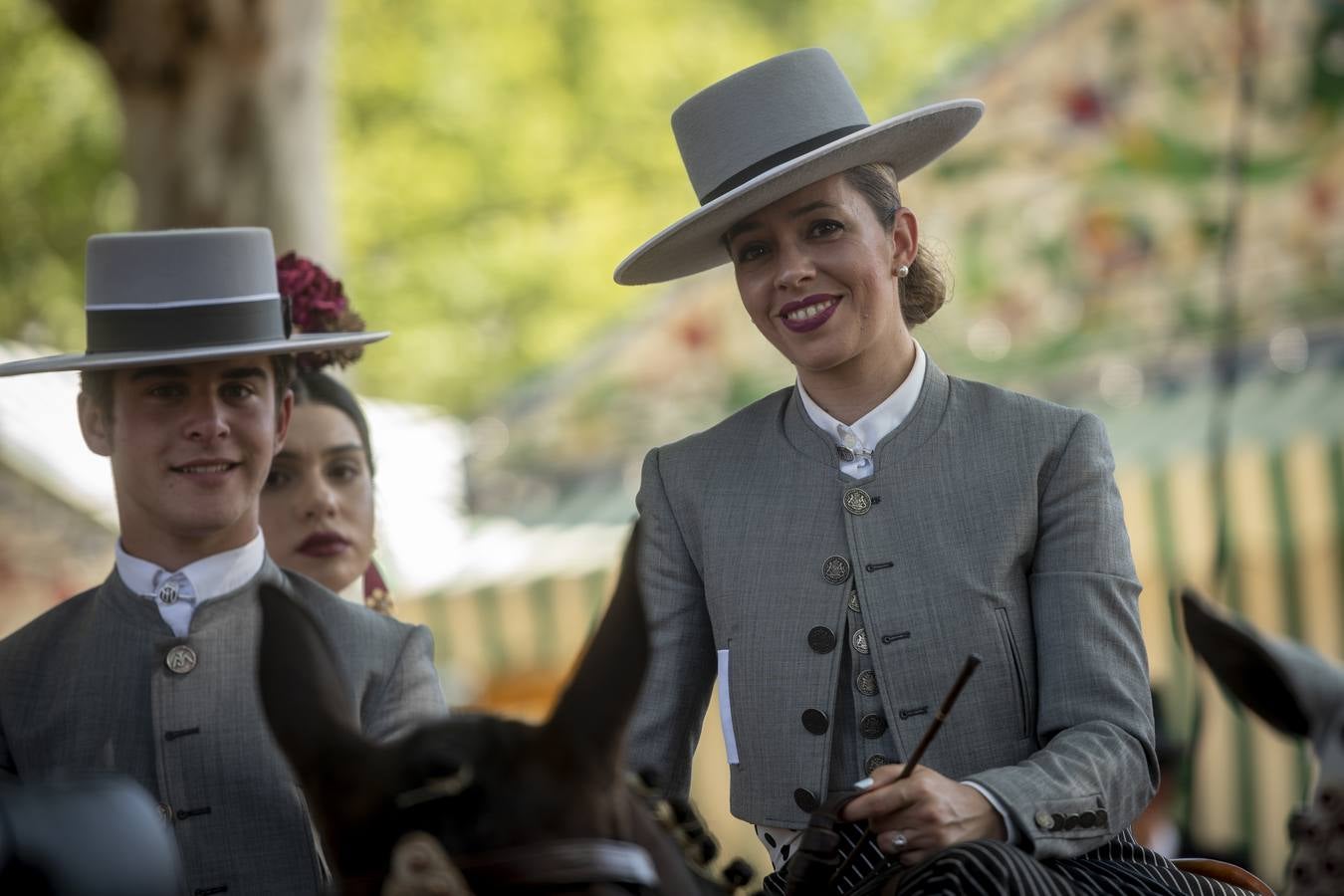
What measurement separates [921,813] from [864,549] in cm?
61

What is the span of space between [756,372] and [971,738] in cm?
725

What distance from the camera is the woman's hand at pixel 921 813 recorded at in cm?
271

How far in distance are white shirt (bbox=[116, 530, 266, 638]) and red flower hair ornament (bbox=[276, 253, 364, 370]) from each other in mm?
963

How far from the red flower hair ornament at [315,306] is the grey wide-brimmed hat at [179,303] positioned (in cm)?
68

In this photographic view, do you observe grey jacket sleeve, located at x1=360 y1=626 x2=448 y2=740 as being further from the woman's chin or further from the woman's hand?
the woman's chin

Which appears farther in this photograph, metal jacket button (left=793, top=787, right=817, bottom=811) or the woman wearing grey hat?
metal jacket button (left=793, top=787, right=817, bottom=811)

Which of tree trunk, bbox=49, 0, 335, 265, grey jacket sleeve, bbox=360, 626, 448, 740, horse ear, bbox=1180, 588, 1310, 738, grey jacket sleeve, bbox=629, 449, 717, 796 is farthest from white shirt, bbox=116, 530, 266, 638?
tree trunk, bbox=49, 0, 335, 265

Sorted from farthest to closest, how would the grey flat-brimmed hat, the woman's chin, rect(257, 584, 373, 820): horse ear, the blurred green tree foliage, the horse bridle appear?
the blurred green tree foliage → the woman's chin → the grey flat-brimmed hat → rect(257, 584, 373, 820): horse ear → the horse bridle

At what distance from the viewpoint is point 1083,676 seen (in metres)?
3.00

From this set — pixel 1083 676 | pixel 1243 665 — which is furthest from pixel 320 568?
pixel 1243 665

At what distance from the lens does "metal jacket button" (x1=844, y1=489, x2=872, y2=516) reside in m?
3.21

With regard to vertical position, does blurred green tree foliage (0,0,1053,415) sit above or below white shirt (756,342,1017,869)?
above

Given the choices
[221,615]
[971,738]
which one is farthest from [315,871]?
[971,738]

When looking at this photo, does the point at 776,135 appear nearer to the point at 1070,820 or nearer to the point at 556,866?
the point at 1070,820
